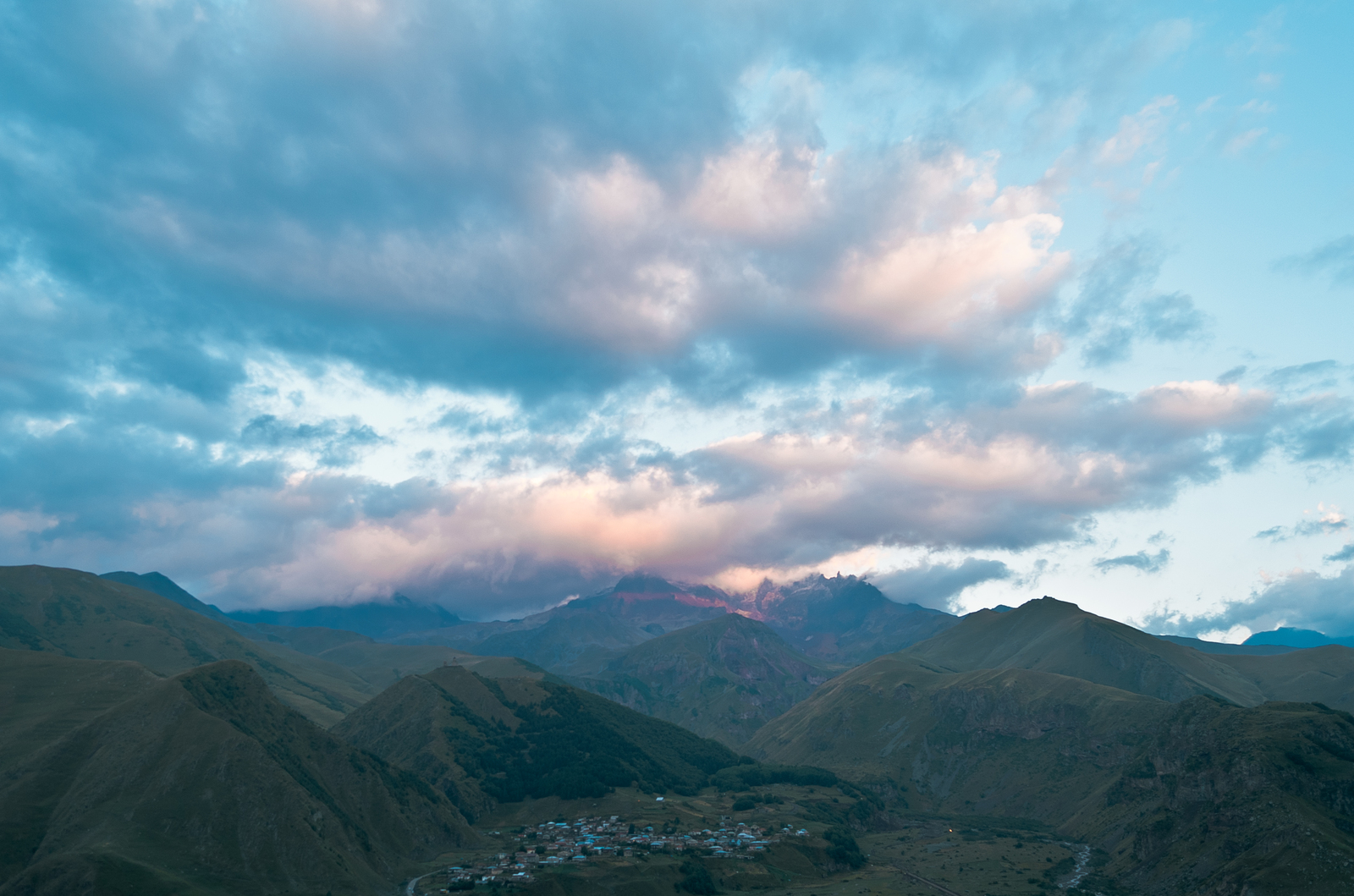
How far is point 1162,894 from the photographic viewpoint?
646 ft

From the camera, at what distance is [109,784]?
183 metres

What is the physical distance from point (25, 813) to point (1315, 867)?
27257 cm

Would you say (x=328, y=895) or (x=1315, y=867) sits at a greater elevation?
(x=1315, y=867)

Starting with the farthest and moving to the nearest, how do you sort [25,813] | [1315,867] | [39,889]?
[25,813]
[1315,867]
[39,889]

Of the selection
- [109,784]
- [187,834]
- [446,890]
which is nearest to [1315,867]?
[446,890]

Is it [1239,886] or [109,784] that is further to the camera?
[109,784]

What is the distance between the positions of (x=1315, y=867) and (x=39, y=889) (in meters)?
246

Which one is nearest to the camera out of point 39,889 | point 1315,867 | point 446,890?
point 39,889

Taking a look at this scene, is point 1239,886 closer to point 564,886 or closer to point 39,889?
point 564,886

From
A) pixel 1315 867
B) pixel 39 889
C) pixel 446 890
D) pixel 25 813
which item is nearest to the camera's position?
pixel 39 889

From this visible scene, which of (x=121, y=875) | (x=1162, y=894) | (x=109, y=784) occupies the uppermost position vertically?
(x=109, y=784)

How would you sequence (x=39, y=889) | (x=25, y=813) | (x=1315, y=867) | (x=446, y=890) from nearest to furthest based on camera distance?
(x=39, y=889), (x=1315, y=867), (x=25, y=813), (x=446, y=890)

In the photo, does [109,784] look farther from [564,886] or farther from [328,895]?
[564,886]

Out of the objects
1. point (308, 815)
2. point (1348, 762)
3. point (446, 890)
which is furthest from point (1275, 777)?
point (308, 815)
